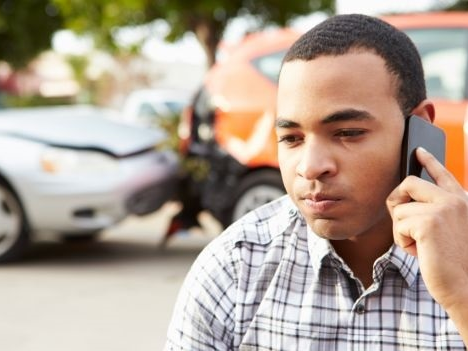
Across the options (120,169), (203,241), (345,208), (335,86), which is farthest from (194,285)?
(203,241)

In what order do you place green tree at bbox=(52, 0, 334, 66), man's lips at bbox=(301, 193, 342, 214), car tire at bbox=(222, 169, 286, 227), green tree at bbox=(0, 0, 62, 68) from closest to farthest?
man's lips at bbox=(301, 193, 342, 214), car tire at bbox=(222, 169, 286, 227), green tree at bbox=(52, 0, 334, 66), green tree at bbox=(0, 0, 62, 68)

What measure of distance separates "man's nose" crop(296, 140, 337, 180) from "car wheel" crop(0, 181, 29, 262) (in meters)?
4.91

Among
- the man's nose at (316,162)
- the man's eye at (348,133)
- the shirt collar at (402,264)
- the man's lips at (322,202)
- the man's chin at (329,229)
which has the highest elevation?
the man's eye at (348,133)

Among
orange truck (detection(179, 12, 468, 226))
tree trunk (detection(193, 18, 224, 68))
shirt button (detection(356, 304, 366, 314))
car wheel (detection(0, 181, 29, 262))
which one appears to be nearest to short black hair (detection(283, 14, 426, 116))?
shirt button (detection(356, 304, 366, 314))

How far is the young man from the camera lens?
59.7 inches

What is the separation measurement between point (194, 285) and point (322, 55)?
20.4 inches

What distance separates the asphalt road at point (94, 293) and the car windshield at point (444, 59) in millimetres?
2161

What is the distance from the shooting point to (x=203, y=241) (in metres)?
7.27

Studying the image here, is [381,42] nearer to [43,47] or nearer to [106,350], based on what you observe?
[106,350]

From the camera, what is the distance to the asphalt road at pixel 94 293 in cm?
434

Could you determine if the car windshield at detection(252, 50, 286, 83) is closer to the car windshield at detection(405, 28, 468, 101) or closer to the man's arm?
the car windshield at detection(405, 28, 468, 101)

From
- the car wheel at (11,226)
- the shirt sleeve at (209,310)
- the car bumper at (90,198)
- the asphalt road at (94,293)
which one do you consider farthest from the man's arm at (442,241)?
the car wheel at (11,226)

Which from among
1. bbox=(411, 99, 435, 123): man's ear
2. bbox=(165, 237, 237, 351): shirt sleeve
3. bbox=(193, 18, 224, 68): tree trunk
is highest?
bbox=(193, 18, 224, 68): tree trunk

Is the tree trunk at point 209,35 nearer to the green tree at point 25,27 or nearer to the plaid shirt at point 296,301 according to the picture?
the plaid shirt at point 296,301
